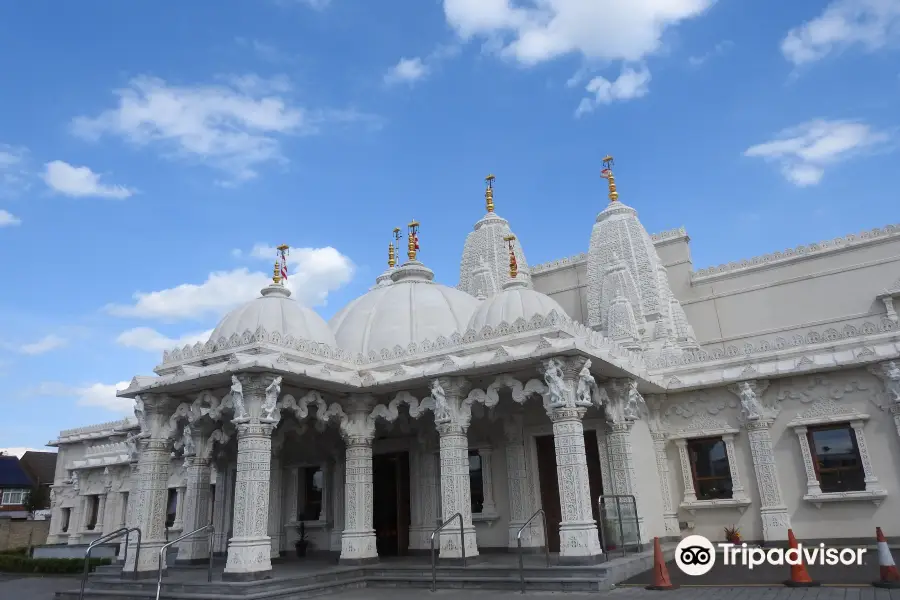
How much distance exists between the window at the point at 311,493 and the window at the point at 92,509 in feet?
50.2

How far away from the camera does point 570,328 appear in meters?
12.4

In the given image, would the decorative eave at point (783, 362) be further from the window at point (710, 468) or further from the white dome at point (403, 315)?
the white dome at point (403, 315)

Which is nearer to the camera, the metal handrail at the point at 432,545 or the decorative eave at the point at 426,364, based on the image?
the metal handrail at the point at 432,545

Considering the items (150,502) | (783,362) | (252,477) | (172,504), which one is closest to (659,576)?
(783,362)

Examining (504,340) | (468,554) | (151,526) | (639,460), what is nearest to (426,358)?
(504,340)

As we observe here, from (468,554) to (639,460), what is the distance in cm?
477

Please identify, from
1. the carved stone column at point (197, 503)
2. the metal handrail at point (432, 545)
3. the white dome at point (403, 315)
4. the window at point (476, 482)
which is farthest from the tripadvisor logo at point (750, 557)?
the carved stone column at point (197, 503)

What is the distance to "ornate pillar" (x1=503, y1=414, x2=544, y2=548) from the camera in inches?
570

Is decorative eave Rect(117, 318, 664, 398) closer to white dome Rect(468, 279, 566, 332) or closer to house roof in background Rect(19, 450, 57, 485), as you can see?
white dome Rect(468, 279, 566, 332)

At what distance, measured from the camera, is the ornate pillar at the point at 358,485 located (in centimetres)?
1354

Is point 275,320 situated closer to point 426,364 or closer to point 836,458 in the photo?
point 426,364

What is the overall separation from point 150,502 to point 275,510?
4444 millimetres

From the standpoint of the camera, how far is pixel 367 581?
12.8 meters

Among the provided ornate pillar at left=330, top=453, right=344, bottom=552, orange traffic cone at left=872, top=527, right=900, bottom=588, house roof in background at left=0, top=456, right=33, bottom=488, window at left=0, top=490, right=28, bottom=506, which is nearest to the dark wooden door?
ornate pillar at left=330, top=453, right=344, bottom=552
